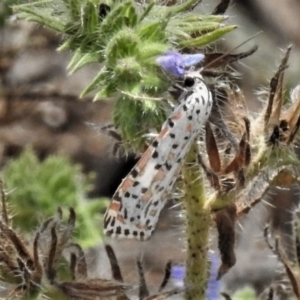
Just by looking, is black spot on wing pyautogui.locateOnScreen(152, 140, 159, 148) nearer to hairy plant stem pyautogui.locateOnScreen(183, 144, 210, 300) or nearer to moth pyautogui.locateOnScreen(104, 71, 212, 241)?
moth pyautogui.locateOnScreen(104, 71, 212, 241)

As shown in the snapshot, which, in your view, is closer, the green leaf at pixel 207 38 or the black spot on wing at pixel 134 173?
the green leaf at pixel 207 38

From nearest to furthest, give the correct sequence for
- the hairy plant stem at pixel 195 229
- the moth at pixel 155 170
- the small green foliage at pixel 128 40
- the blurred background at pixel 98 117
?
the small green foliage at pixel 128 40, the moth at pixel 155 170, the hairy plant stem at pixel 195 229, the blurred background at pixel 98 117

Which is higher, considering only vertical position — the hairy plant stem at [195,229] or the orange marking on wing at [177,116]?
the orange marking on wing at [177,116]

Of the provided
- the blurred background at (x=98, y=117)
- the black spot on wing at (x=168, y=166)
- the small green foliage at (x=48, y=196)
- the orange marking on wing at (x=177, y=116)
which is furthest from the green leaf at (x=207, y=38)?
the blurred background at (x=98, y=117)

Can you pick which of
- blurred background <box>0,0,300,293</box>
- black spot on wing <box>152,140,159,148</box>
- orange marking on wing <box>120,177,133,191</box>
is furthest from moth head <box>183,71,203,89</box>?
blurred background <box>0,0,300,293</box>

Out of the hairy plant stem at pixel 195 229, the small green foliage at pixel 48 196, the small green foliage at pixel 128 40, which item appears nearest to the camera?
the small green foliage at pixel 128 40

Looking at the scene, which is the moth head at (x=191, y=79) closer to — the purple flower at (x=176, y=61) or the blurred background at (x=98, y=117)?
the purple flower at (x=176, y=61)

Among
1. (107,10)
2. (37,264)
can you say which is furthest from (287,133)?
(37,264)
